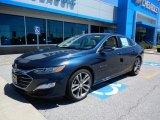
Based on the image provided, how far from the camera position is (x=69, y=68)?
11.5 ft

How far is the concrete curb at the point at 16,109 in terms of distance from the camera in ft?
9.90

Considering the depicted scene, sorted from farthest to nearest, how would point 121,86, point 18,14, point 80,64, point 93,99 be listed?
point 18,14 < point 121,86 < point 93,99 < point 80,64

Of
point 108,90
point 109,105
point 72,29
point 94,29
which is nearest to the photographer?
point 109,105

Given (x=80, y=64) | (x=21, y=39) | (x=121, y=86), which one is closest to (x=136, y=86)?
(x=121, y=86)

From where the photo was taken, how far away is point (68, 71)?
3500 mm

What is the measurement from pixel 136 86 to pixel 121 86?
0.47 meters

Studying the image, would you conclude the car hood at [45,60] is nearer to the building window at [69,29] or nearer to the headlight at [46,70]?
the headlight at [46,70]

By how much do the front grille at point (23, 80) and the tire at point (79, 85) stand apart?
827 mm

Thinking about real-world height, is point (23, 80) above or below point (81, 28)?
below

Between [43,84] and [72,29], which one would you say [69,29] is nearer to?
[72,29]

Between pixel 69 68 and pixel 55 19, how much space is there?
1325cm

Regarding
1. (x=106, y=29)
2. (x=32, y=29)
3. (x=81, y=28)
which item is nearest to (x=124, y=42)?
(x=32, y=29)

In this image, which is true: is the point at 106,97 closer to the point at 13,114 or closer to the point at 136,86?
the point at 136,86

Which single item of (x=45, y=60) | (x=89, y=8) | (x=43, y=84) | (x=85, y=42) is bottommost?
(x=43, y=84)
